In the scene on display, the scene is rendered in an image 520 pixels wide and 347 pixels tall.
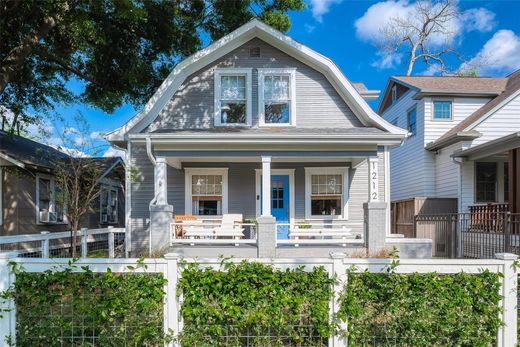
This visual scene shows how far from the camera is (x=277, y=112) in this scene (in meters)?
10.0

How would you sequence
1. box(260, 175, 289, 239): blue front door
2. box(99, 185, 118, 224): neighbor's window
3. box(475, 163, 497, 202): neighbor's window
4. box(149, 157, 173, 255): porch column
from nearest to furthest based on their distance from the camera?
box(149, 157, 173, 255): porch column
box(260, 175, 289, 239): blue front door
box(475, 163, 497, 202): neighbor's window
box(99, 185, 118, 224): neighbor's window

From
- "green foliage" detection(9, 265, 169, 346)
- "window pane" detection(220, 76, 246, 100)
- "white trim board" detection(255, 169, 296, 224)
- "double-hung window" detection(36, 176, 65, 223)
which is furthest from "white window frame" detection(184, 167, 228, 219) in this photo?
"green foliage" detection(9, 265, 169, 346)

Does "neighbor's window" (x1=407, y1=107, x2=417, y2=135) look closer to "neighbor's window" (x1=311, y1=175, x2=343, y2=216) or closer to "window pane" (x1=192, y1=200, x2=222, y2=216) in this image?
"neighbor's window" (x1=311, y1=175, x2=343, y2=216)

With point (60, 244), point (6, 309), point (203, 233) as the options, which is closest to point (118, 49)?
point (60, 244)

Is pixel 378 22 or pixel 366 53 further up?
pixel 378 22

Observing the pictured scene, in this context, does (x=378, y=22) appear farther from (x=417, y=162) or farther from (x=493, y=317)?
(x=493, y=317)

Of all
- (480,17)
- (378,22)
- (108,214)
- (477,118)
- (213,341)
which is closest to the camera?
(213,341)

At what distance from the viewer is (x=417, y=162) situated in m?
14.3

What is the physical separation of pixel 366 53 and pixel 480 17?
762cm

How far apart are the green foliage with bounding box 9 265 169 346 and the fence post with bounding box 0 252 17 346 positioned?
47 millimetres

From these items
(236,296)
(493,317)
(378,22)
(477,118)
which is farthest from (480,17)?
(236,296)

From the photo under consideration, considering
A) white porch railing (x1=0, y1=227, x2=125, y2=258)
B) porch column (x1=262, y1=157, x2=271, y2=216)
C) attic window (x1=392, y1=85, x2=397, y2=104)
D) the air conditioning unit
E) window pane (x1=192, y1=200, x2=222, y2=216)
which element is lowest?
white porch railing (x1=0, y1=227, x2=125, y2=258)

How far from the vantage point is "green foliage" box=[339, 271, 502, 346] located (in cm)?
335

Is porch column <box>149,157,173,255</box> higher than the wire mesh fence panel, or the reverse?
porch column <box>149,157,173,255</box>
